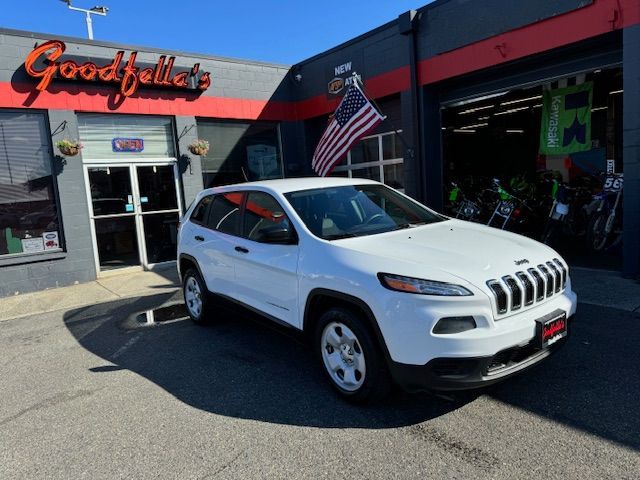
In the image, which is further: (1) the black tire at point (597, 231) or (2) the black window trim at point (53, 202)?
(2) the black window trim at point (53, 202)

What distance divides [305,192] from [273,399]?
1863mm

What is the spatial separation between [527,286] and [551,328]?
0.34m

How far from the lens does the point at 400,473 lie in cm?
276

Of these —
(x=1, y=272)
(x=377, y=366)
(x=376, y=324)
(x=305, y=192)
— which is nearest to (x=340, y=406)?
(x=377, y=366)

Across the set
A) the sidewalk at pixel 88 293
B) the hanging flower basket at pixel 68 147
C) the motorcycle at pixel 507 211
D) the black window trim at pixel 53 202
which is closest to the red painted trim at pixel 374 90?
the motorcycle at pixel 507 211

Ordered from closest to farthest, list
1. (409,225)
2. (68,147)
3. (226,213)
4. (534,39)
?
(409,225)
(226,213)
(534,39)
(68,147)

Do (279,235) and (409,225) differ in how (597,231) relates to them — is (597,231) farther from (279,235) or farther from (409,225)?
(279,235)

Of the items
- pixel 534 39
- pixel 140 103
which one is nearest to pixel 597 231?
pixel 534 39

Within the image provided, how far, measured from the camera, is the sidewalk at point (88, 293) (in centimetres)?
779

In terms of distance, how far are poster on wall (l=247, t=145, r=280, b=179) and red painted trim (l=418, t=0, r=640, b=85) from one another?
4.48m

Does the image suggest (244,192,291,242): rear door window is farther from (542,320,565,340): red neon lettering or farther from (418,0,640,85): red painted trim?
(418,0,640,85): red painted trim

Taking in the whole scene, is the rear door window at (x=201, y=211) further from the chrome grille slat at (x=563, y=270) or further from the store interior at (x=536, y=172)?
the store interior at (x=536, y=172)

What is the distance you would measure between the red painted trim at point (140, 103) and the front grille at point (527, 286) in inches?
357

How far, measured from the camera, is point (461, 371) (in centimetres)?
301
